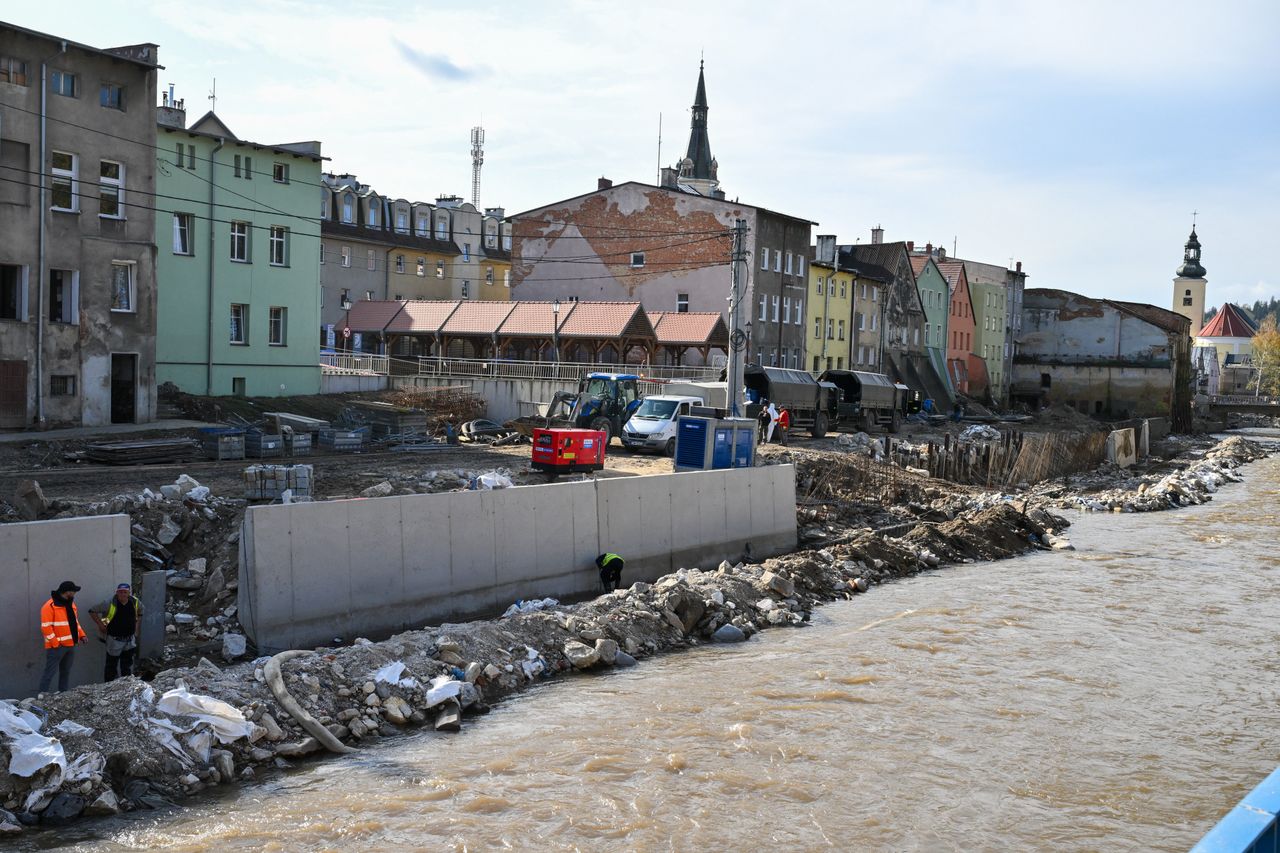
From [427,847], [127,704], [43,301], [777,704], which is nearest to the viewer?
[427,847]

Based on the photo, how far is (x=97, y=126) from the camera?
31391 mm

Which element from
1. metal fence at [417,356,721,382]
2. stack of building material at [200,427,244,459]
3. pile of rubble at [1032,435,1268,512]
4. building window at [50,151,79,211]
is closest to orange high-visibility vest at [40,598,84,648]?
stack of building material at [200,427,244,459]

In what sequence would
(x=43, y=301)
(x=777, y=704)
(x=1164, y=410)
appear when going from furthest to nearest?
(x=1164, y=410) < (x=43, y=301) < (x=777, y=704)

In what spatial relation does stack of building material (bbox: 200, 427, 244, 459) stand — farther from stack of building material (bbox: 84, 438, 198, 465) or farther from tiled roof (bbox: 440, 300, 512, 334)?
tiled roof (bbox: 440, 300, 512, 334)

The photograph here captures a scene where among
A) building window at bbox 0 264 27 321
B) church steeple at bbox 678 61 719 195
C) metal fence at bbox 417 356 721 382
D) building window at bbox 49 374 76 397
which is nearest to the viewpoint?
building window at bbox 0 264 27 321

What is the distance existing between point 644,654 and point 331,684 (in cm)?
491

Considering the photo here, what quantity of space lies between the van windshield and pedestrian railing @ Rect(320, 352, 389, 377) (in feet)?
58.9

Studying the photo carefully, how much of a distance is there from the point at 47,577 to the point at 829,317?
5773cm

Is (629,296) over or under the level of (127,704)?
over

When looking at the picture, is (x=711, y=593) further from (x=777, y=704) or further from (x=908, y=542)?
(x=908, y=542)

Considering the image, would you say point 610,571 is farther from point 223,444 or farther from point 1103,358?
point 1103,358

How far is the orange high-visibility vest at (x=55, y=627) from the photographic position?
1205 cm

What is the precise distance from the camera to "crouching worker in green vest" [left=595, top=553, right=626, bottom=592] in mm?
18906

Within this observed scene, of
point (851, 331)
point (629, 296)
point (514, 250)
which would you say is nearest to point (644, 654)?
point (629, 296)
